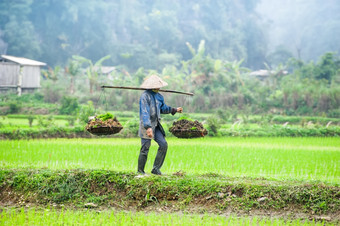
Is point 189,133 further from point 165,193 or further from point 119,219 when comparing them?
point 119,219

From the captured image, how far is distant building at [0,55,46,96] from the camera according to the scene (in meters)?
20.0

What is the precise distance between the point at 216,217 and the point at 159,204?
0.72 m

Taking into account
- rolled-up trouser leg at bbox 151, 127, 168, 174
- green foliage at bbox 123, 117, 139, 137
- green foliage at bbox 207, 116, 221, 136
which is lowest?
green foliage at bbox 123, 117, 139, 137

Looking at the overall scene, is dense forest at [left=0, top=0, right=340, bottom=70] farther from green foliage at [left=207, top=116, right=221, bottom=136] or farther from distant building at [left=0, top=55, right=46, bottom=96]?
green foliage at [left=207, top=116, right=221, bottom=136]

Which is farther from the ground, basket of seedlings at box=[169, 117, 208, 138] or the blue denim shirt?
the blue denim shirt

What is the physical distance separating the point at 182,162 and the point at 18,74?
15.1m

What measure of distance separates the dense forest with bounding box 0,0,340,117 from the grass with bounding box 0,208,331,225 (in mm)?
17254

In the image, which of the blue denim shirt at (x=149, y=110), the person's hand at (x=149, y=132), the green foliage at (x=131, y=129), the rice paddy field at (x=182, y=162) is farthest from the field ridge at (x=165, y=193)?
the green foliage at (x=131, y=129)

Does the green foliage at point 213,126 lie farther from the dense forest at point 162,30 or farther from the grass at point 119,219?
the dense forest at point 162,30

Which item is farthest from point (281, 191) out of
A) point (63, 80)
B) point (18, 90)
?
point (63, 80)

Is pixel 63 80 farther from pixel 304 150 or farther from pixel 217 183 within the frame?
pixel 217 183

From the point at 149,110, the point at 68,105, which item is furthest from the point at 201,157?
the point at 68,105

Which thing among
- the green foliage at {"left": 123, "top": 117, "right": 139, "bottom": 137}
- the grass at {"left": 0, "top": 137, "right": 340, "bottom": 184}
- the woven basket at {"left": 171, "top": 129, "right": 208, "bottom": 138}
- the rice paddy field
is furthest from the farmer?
the green foliage at {"left": 123, "top": 117, "right": 139, "bottom": 137}

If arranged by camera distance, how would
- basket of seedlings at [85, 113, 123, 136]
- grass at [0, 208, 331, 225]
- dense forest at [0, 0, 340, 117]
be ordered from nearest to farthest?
1. grass at [0, 208, 331, 225]
2. basket of seedlings at [85, 113, 123, 136]
3. dense forest at [0, 0, 340, 117]
